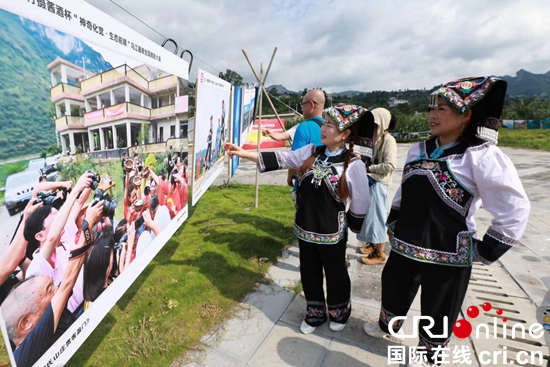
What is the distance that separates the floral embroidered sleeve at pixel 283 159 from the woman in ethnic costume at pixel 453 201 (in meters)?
0.77

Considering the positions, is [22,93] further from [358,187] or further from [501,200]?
[501,200]

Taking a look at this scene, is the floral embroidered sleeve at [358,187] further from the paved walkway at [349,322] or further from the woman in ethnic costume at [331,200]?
the paved walkway at [349,322]

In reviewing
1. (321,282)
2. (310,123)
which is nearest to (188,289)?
(321,282)

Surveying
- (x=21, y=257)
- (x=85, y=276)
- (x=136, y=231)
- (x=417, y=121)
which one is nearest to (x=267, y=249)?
(x=136, y=231)

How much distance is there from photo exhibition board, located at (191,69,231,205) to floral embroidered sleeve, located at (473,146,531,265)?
2.33 metres

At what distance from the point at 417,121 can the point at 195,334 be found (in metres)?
35.0

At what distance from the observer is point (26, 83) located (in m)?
1.10

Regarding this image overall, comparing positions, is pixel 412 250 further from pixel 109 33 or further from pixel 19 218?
pixel 109 33

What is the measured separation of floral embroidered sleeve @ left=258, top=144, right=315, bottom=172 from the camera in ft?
7.71

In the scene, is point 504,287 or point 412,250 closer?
point 412,250

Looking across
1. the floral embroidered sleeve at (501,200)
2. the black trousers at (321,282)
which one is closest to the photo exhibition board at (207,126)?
the black trousers at (321,282)

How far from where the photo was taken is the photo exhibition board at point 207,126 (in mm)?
2925

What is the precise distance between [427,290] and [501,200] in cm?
68

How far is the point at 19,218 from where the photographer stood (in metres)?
1.06
